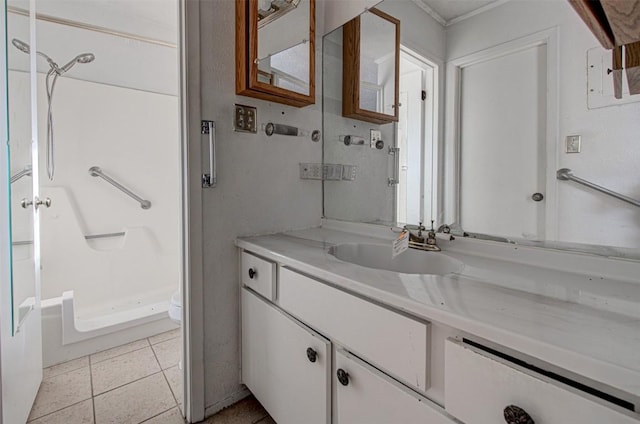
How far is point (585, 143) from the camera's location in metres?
0.83

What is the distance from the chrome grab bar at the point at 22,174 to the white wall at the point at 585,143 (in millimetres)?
1766

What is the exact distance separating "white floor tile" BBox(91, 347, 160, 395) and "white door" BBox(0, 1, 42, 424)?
242 millimetres

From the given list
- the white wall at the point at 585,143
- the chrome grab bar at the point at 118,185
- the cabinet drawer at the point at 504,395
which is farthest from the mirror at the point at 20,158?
the white wall at the point at 585,143

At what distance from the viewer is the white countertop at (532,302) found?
399 mm

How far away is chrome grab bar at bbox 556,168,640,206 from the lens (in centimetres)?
76

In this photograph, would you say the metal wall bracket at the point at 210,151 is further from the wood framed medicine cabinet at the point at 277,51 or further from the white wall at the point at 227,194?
the wood framed medicine cabinet at the point at 277,51

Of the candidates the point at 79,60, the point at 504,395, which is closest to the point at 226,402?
the point at 504,395

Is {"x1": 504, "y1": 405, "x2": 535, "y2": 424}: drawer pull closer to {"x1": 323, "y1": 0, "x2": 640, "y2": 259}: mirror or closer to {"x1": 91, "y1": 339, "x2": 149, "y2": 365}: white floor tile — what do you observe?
{"x1": 323, "y1": 0, "x2": 640, "y2": 259}: mirror

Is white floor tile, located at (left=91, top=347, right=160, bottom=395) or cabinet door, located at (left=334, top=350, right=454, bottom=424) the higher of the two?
cabinet door, located at (left=334, top=350, right=454, bottom=424)

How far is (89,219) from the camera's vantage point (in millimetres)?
2213

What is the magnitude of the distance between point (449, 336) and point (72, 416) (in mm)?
1589

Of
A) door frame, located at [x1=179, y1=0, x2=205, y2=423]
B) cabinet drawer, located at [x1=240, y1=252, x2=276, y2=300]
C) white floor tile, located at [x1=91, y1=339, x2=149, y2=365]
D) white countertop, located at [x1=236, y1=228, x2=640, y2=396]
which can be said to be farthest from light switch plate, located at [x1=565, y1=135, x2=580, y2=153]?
white floor tile, located at [x1=91, y1=339, x2=149, y2=365]

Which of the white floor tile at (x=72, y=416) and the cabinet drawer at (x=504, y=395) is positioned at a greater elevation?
the cabinet drawer at (x=504, y=395)

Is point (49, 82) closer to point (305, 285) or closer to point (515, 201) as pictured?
point (305, 285)
